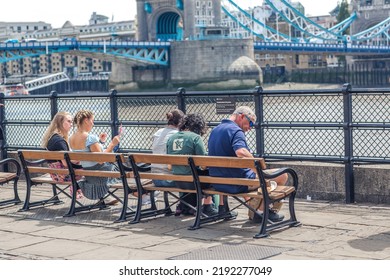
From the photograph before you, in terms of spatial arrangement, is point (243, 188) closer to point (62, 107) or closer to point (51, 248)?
point (51, 248)

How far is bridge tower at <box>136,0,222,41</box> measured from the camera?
7219 centimetres

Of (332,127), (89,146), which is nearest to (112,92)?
(89,146)

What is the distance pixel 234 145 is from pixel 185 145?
0.52 m

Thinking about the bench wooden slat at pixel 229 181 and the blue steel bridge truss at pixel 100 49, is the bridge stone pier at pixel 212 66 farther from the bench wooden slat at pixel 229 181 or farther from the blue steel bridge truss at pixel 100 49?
the bench wooden slat at pixel 229 181

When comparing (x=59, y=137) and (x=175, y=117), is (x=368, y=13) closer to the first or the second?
(x=59, y=137)

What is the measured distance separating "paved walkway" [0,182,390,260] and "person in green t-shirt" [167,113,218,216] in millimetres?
A: 413

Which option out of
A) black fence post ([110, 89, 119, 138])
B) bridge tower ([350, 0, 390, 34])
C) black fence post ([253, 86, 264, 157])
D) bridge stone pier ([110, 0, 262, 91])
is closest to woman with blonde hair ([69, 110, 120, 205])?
black fence post ([253, 86, 264, 157])

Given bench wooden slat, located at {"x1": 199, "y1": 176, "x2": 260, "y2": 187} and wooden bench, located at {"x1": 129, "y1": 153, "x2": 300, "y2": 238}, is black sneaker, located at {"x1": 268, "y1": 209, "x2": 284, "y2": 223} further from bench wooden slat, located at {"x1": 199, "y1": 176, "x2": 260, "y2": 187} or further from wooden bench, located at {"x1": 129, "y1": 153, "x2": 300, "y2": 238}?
bench wooden slat, located at {"x1": 199, "y1": 176, "x2": 260, "y2": 187}

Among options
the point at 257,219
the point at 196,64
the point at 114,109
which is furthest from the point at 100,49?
the point at 257,219

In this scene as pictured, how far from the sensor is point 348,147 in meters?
8.22

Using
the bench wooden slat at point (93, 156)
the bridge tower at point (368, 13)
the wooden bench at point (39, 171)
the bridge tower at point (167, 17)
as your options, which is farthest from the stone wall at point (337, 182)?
the bridge tower at point (368, 13)

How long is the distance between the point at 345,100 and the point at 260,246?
2.40m

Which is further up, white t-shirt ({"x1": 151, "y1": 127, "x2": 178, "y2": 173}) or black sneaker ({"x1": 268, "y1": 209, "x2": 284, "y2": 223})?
white t-shirt ({"x1": 151, "y1": 127, "x2": 178, "y2": 173})

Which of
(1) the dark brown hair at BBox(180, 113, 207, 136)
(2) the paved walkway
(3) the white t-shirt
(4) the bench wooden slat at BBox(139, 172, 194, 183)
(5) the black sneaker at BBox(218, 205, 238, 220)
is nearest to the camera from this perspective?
(2) the paved walkway
